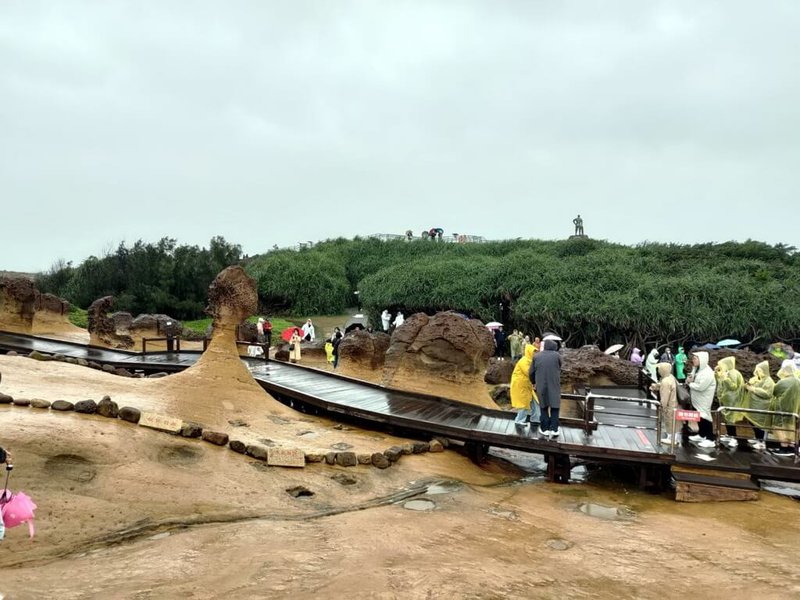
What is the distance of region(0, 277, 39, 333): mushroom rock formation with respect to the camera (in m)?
17.0

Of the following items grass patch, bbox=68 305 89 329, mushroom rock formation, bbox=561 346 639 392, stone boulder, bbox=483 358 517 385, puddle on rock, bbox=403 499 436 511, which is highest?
Answer: grass patch, bbox=68 305 89 329

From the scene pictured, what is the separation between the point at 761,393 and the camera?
861 centimetres

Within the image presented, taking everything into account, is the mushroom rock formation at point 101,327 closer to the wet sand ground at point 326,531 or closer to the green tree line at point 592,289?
the wet sand ground at point 326,531

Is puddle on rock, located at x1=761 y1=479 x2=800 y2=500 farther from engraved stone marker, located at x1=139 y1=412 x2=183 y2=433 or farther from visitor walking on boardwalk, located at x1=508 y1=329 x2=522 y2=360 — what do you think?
visitor walking on boardwalk, located at x1=508 y1=329 x2=522 y2=360

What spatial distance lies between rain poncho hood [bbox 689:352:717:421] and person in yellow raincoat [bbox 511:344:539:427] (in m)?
2.27

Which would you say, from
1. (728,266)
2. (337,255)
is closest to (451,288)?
(728,266)

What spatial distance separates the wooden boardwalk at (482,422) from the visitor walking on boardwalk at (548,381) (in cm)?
29

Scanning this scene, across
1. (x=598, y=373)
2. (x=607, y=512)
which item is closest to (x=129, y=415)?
(x=607, y=512)

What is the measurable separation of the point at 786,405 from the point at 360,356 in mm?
10432

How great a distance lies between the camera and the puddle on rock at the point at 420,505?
6.68m

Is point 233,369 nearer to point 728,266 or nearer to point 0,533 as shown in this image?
point 0,533

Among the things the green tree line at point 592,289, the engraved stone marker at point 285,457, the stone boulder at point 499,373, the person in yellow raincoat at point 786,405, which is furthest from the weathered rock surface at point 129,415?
the green tree line at point 592,289

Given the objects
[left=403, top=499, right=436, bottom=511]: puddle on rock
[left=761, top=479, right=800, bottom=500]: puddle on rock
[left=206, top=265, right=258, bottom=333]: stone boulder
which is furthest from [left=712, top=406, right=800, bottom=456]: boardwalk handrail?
[left=206, top=265, right=258, bottom=333]: stone boulder

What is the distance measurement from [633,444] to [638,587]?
140 inches
